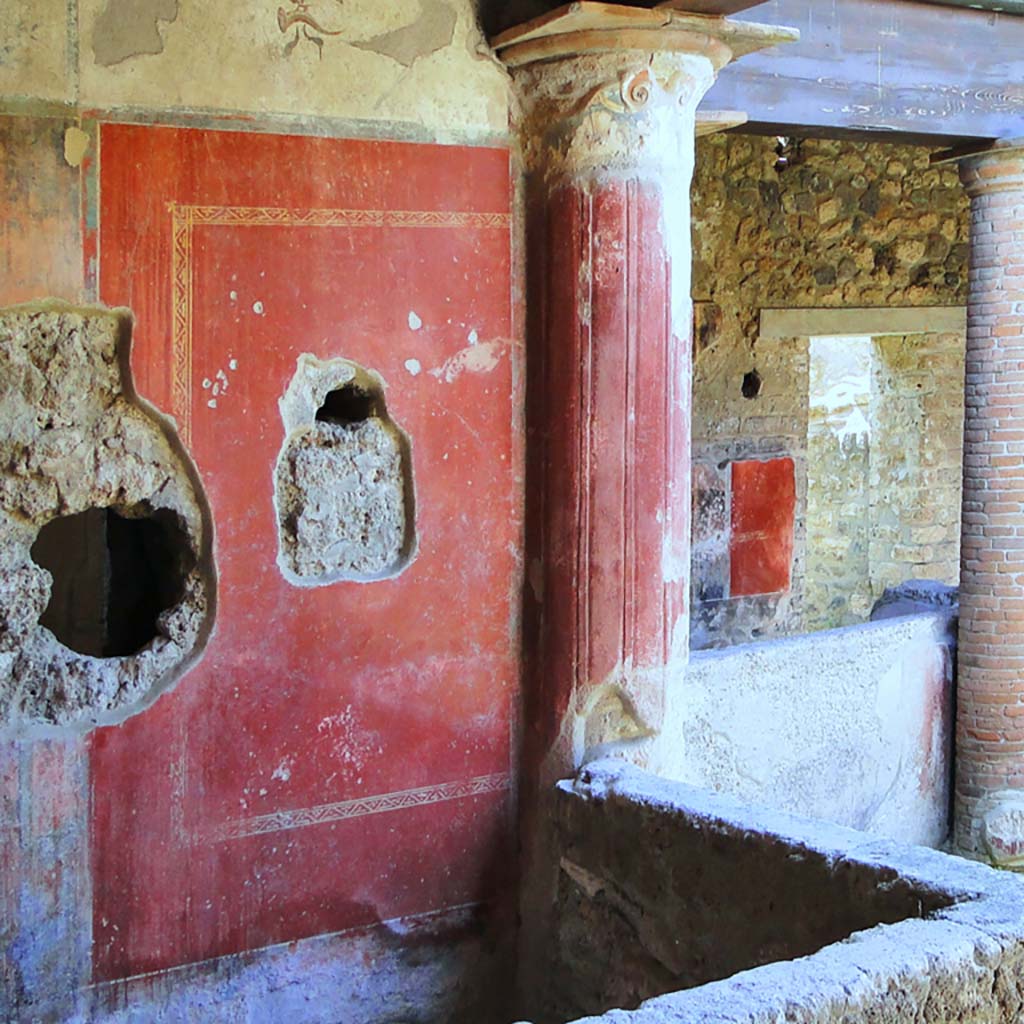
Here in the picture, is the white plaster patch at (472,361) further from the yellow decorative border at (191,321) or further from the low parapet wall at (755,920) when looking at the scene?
the low parapet wall at (755,920)

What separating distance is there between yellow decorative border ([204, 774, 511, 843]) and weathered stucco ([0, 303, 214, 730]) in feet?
1.48

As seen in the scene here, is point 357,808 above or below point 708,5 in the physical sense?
below

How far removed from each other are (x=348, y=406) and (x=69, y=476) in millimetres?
860

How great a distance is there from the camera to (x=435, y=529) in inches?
166

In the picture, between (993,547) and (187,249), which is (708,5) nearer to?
(187,249)

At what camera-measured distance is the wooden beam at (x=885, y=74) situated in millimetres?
5660

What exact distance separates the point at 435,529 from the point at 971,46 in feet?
11.9

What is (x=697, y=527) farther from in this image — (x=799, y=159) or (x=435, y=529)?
(x=435, y=529)

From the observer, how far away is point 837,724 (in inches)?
245

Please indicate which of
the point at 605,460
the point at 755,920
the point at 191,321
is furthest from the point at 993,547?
the point at 191,321

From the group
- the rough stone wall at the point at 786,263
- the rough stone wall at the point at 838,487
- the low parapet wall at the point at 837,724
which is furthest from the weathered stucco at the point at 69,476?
the rough stone wall at the point at 838,487

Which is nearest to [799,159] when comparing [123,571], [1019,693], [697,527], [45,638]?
[697,527]

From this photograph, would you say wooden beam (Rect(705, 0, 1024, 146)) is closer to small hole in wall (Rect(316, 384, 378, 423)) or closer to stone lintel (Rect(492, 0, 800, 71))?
stone lintel (Rect(492, 0, 800, 71))

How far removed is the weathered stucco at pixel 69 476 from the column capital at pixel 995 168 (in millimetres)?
4379
